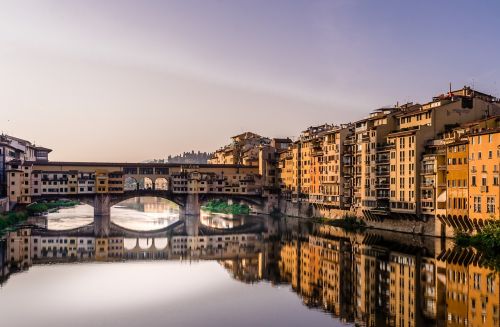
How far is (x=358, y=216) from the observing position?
5594 centimetres

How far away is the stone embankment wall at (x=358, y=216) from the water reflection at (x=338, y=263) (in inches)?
56.5

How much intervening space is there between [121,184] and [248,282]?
45.2 m

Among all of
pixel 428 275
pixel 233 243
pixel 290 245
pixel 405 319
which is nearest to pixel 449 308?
pixel 405 319

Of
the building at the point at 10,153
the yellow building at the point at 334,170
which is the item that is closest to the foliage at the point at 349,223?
the yellow building at the point at 334,170

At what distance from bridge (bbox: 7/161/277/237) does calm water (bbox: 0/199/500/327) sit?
2109 centimetres

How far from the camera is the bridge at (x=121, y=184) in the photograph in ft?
226

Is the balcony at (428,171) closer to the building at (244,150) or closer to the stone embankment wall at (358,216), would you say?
the stone embankment wall at (358,216)

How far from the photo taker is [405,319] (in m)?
22.5

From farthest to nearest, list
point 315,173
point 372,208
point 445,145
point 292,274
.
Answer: point 315,173, point 372,208, point 445,145, point 292,274

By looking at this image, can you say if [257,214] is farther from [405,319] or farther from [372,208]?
[405,319]

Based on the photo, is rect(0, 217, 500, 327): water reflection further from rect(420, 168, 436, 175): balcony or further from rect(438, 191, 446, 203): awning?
rect(420, 168, 436, 175): balcony

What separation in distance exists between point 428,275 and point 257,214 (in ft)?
169

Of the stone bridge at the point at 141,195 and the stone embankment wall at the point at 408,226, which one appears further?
the stone bridge at the point at 141,195

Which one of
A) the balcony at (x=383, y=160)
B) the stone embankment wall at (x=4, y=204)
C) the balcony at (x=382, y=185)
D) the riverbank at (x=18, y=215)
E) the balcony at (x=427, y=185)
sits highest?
the balcony at (x=383, y=160)
